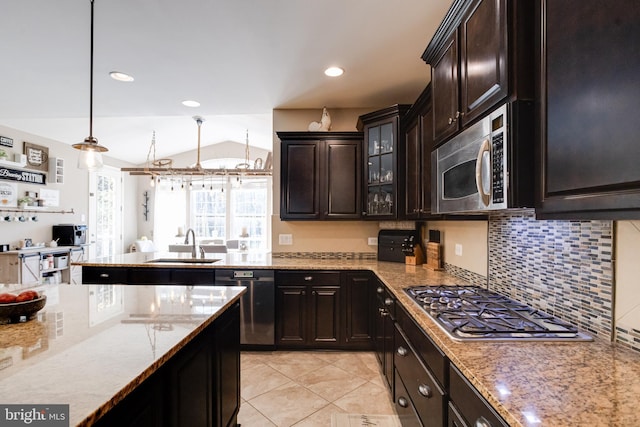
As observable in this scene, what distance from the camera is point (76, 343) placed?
3.71 ft

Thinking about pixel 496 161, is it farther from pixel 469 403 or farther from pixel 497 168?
pixel 469 403

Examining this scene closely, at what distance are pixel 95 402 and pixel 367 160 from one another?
2944 mm

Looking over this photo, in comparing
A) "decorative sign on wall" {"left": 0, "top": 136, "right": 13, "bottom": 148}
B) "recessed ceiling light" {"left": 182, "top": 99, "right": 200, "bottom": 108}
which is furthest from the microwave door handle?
"decorative sign on wall" {"left": 0, "top": 136, "right": 13, "bottom": 148}

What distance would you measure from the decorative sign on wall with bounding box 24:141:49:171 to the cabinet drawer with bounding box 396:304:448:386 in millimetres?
6356

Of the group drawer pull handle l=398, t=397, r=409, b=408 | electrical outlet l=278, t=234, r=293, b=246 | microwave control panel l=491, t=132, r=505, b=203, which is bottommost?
drawer pull handle l=398, t=397, r=409, b=408

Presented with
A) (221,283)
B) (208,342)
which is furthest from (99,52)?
(208,342)

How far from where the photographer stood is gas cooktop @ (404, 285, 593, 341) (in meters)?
1.21

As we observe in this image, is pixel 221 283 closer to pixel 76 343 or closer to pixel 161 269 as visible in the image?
pixel 161 269

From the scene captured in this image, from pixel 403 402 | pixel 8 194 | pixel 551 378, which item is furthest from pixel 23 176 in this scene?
pixel 551 378

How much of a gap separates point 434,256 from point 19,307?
2711mm

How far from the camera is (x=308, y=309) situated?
3111 millimetres

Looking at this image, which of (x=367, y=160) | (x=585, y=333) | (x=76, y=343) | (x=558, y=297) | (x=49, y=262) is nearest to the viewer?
(x=76, y=343)

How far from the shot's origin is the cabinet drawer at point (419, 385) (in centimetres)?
127

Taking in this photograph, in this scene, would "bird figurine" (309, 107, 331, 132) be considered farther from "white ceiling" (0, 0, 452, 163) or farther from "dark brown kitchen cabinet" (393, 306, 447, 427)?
"dark brown kitchen cabinet" (393, 306, 447, 427)
